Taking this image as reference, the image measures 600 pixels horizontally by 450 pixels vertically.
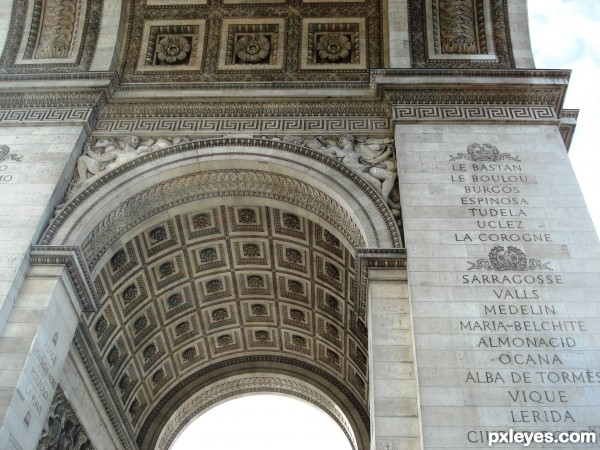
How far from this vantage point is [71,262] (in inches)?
576

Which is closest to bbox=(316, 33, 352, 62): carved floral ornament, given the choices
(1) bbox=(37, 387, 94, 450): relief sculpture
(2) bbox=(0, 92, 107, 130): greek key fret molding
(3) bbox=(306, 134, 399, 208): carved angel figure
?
(3) bbox=(306, 134, 399, 208): carved angel figure

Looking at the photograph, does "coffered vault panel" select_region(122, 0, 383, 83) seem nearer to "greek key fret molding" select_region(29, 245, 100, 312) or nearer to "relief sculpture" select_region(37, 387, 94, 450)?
"greek key fret molding" select_region(29, 245, 100, 312)

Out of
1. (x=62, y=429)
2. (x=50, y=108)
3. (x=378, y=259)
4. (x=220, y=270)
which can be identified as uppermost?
(x=50, y=108)

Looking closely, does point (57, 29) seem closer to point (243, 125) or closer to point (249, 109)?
point (249, 109)

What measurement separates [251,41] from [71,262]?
827cm

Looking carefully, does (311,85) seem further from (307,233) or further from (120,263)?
(120,263)

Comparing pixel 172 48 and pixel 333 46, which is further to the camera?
pixel 172 48

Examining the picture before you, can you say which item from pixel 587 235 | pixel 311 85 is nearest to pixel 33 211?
pixel 311 85

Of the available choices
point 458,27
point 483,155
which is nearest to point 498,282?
point 483,155

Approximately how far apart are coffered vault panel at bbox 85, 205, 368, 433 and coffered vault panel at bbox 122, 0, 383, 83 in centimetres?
391

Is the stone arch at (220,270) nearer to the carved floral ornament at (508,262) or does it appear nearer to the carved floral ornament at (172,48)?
the carved floral ornament at (508,262)

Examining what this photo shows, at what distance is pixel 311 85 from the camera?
1817 cm

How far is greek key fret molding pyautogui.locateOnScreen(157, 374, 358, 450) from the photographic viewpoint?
2189 cm

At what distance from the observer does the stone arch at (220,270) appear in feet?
52.7
